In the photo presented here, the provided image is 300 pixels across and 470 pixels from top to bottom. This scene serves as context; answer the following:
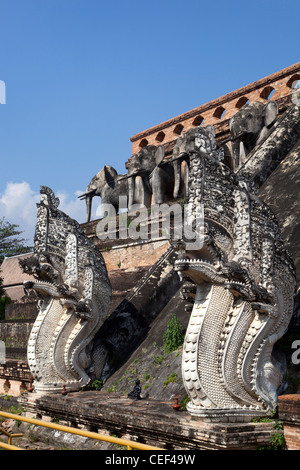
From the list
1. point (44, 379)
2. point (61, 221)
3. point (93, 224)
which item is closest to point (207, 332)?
point (44, 379)

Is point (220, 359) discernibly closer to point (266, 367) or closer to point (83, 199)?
point (266, 367)

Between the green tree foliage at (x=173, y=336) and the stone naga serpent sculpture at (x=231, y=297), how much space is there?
206 cm

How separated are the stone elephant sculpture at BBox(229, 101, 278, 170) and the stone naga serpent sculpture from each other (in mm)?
8094

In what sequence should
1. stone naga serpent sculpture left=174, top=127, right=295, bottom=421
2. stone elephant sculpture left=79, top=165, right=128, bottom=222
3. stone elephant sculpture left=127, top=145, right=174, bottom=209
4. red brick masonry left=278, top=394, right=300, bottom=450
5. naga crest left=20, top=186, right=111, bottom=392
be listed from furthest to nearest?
stone elephant sculpture left=79, top=165, right=128, bottom=222, stone elephant sculpture left=127, top=145, right=174, bottom=209, naga crest left=20, top=186, right=111, bottom=392, stone naga serpent sculpture left=174, top=127, right=295, bottom=421, red brick masonry left=278, top=394, right=300, bottom=450

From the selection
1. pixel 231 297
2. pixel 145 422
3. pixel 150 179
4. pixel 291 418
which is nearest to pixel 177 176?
pixel 150 179

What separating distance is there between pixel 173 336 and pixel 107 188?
10.6 m

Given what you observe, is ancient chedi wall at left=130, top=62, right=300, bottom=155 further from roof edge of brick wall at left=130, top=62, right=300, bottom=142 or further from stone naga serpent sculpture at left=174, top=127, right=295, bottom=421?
stone naga serpent sculpture at left=174, top=127, right=295, bottom=421

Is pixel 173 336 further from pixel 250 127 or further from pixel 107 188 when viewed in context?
pixel 107 188

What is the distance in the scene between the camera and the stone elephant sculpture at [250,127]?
1381cm

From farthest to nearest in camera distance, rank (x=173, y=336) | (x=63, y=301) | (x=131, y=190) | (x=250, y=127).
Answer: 1. (x=131, y=190)
2. (x=250, y=127)
3. (x=63, y=301)
4. (x=173, y=336)

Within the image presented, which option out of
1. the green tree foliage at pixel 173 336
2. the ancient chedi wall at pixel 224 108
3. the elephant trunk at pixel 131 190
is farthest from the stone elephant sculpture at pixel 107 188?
the green tree foliage at pixel 173 336

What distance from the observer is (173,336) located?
26.3 ft


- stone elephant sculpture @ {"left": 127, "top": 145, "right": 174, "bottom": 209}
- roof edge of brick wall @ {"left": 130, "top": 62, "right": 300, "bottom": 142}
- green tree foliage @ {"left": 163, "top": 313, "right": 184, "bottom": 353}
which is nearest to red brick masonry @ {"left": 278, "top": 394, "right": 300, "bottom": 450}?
green tree foliage @ {"left": 163, "top": 313, "right": 184, "bottom": 353}

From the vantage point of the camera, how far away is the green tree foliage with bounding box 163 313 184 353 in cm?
795
